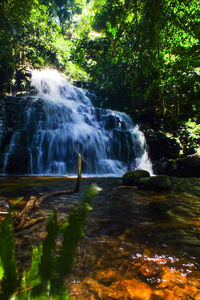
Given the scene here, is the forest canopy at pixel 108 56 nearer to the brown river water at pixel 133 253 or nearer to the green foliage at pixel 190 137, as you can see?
the green foliage at pixel 190 137

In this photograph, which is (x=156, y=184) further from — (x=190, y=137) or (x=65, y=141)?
(x=190, y=137)

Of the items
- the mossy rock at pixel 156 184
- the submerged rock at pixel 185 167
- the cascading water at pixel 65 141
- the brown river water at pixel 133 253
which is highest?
the cascading water at pixel 65 141

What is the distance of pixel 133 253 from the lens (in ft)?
6.60

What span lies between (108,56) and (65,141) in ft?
22.0

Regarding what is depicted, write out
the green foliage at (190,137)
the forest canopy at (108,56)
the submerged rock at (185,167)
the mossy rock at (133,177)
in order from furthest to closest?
the green foliage at (190,137)
the submerged rock at (185,167)
the mossy rock at (133,177)
the forest canopy at (108,56)

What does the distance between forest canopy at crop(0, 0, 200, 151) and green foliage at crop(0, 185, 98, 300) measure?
306 cm

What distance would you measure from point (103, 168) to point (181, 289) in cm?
1109

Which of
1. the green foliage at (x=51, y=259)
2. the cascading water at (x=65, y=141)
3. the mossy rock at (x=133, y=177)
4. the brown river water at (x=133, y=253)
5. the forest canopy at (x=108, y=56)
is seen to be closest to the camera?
the green foliage at (x=51, y=259)

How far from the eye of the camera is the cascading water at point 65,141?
11203 mm

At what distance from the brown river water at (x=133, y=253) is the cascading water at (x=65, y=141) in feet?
24.4

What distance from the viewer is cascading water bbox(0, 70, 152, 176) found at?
11.2m

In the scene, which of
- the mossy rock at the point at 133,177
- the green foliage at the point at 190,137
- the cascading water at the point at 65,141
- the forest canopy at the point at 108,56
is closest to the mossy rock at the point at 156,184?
the mossy rock at the point at 133,177

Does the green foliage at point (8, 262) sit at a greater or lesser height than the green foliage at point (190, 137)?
lesser

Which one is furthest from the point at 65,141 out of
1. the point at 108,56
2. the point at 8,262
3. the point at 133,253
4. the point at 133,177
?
the point at 8,262
